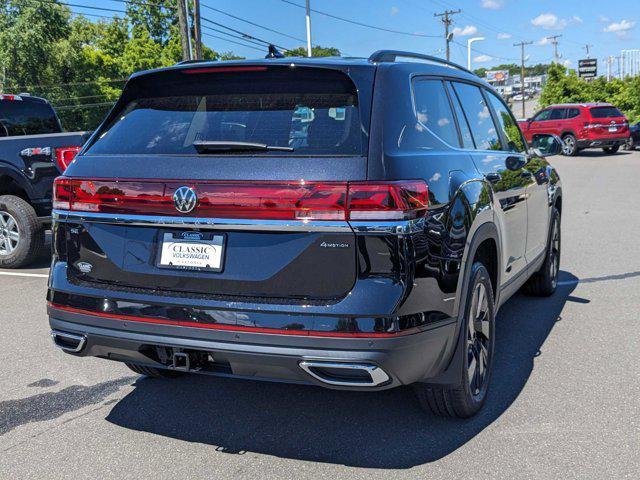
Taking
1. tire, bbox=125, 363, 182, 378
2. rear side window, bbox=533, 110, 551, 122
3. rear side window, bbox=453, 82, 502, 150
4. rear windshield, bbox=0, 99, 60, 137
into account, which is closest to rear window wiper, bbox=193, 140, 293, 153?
rear side window, bbox=453, 82, 502, 150

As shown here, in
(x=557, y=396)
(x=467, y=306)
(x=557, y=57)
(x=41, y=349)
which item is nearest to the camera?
(x=467, y=306)

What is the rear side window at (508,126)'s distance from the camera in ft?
16.4

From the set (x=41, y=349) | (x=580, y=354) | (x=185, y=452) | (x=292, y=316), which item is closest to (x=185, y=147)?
(x=292, y=316)

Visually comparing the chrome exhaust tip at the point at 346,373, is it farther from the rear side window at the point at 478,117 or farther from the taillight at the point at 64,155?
the taillight at the point at 64,155

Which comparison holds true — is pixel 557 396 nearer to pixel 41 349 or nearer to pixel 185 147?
pixel 185 147

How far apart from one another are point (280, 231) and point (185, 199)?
45 centimetres

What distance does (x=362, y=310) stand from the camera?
283 cm

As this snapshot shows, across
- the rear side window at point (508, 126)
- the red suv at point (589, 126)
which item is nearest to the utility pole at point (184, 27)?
the red suv at point (589, 126)

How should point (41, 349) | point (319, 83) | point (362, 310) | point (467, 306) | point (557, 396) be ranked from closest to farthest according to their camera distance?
point (362, 310) → point (319, 83) → point (467, 306) → point (557, 396) → point (41, 349)

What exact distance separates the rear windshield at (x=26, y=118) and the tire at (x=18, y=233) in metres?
0.95

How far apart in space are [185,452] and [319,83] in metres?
1.86

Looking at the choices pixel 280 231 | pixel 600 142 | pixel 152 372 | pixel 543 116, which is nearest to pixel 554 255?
pixel 152 372

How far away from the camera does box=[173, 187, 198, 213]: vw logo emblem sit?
9.87 feet

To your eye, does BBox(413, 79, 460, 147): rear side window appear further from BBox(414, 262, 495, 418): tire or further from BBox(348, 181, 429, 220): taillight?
BBox(414, 262, 495, 418): tire
